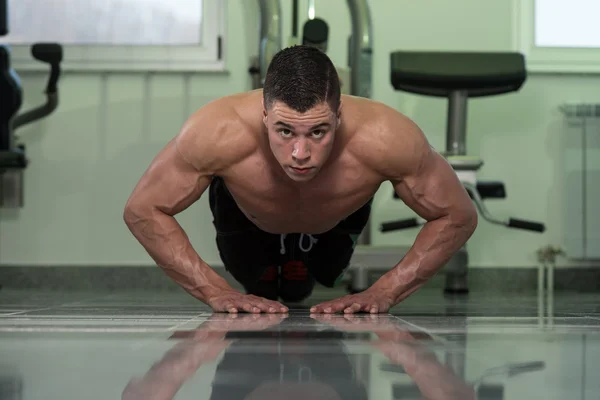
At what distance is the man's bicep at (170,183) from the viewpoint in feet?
6.26

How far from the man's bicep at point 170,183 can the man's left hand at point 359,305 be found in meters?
0.42

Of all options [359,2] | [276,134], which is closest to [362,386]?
[276,134]

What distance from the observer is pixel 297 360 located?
95 cm

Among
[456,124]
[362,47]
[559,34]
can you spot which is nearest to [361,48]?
[362,47]

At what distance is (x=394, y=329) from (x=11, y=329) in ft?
2.22

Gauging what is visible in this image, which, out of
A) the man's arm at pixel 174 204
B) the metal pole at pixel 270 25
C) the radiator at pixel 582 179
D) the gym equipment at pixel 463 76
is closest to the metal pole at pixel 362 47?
the gym equipment at pixel 463 76

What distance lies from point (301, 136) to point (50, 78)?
7.61 feet

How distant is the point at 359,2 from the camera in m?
3.56

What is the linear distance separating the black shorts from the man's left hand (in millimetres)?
427

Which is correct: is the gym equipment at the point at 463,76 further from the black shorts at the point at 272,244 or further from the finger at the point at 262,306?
the finger at the point at 262,306

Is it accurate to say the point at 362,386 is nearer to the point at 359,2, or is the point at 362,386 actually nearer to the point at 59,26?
the point at 359,2

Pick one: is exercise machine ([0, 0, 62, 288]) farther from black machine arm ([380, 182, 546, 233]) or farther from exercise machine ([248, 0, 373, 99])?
black machine arm ([380, 182, 546, 233])

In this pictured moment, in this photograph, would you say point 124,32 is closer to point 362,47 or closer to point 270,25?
point 270,25

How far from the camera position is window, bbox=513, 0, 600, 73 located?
4137 millimetres
